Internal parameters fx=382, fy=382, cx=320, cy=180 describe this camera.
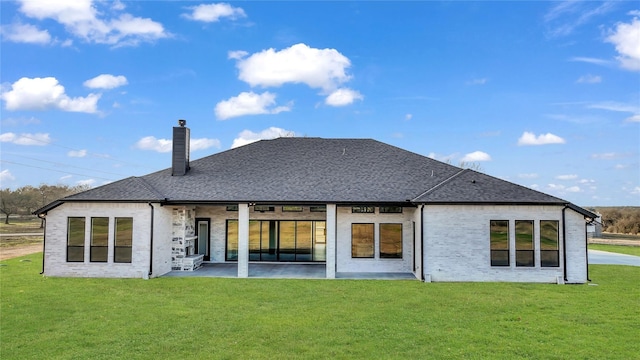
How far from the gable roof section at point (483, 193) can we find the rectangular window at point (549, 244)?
927 millimetres

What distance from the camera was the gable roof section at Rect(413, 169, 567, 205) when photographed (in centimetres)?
1479

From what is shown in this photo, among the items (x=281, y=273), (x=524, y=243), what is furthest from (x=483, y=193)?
(x=281, y=273)

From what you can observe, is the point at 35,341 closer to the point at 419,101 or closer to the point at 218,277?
the point at 218,277

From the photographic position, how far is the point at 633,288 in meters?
13.9

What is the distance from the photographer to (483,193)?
15211 mm

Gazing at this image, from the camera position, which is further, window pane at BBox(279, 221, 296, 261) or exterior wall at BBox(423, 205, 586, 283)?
window pane at BBox(279, 221, 296, 261)

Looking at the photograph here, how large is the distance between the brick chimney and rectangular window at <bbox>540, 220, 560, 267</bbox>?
1594 centimetres

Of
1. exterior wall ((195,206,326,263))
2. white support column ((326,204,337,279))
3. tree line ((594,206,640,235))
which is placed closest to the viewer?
white support column ((326,204,337,279))

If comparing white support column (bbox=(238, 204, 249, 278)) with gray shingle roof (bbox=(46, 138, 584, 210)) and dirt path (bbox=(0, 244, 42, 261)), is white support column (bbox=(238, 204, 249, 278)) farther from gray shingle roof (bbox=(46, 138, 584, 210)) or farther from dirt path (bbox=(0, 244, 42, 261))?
dirt path (bbox=(0, 244, 42, 261))

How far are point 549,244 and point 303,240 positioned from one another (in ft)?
34.6

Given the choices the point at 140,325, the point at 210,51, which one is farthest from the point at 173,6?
the point at 140,325

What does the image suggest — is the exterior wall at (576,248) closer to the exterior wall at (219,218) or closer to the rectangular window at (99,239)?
the exterior wall at (219,218)

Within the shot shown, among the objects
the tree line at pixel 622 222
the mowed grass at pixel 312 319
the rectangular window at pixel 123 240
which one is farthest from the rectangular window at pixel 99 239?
the tree line at pixel 622 222

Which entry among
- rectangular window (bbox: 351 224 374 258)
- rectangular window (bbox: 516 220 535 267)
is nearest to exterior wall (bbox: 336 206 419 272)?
rectangular window (bbox: 351 224 374 258)
